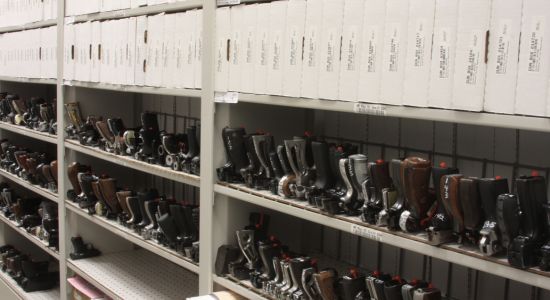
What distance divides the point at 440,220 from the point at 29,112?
9.86 feet

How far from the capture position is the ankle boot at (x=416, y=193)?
4.62ft

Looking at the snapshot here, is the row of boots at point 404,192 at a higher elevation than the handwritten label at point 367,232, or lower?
higher

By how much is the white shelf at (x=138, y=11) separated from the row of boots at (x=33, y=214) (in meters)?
1.17

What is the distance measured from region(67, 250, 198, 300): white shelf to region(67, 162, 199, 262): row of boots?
30 centimetres

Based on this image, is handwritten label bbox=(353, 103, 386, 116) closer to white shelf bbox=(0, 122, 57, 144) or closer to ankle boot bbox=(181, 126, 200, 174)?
ankle boot bbox=(181, 126, 200, 174)

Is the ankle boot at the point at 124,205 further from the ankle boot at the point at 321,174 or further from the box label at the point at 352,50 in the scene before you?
the box label at the point at 352,50

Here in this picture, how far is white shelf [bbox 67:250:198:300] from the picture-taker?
8.83ft

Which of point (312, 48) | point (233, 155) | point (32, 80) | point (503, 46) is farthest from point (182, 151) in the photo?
point (32, 80)

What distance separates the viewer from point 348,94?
1525 millimetres

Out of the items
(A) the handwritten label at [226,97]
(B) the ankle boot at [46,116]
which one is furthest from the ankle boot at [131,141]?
(B) the ankle boot at [46,116]

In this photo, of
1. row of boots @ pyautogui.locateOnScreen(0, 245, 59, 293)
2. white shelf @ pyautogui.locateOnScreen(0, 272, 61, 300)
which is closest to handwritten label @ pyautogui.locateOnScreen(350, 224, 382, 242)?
white shelf @ pyautogui.locateOnScreen(0, 272, 61, 300)

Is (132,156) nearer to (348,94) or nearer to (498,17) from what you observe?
(348,94)

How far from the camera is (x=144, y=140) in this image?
8.21ft

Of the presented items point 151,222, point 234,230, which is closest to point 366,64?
point 234,230
